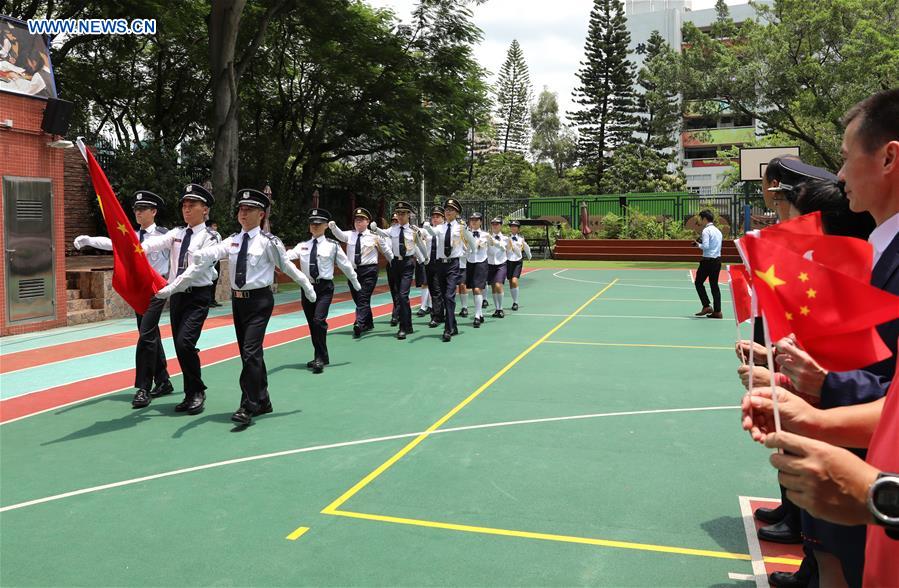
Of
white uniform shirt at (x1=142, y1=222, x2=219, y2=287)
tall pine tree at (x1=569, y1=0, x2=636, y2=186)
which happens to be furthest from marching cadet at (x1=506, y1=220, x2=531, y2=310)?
tall pine tree at (x1=569, y1=0, x2=636, y2=186)

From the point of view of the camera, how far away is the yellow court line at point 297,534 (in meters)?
4.42

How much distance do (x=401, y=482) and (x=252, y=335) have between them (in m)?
2.64

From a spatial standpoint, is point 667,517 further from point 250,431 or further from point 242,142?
point 242,142

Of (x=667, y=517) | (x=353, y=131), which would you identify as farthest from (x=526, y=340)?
(x=353, y=131)

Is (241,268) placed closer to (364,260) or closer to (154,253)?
(154,253)

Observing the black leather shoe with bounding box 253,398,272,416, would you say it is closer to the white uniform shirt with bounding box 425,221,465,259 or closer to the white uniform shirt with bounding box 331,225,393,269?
the white uniform shirt with bounding box 425,221,465,259

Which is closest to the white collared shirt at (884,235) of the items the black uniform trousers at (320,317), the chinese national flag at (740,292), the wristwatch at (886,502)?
the wristwatch at (886,502)

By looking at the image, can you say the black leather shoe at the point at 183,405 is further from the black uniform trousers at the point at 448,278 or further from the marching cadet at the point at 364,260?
the black uniform trousers at the point at 448,278

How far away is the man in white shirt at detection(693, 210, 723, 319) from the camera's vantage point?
14.5 metres

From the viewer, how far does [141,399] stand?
25.4ft

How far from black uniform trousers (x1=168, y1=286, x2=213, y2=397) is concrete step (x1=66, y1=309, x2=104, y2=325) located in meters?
7.67

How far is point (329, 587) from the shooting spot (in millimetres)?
3807

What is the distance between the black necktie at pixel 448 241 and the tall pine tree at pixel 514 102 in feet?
202

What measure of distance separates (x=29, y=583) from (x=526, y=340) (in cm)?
895
